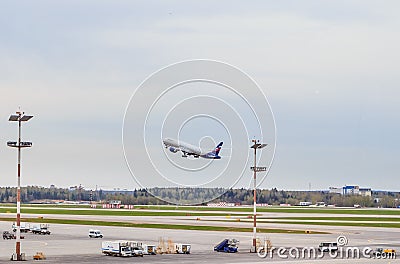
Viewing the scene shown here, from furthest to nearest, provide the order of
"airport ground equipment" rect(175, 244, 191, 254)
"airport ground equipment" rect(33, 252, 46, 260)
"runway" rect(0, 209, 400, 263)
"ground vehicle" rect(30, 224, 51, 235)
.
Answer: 1. "ground vehicle" rect(30, 224, 51, 235)
2. "airport ground equipment" rect(175, 244, 191, 254)
3. "runway" rect(0, 209, 400, 263)
4. "airport ground equipment" rect(33, 252, 46, 260)

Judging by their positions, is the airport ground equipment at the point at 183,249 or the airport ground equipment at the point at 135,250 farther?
the airport ground equipment at the point at 183,249

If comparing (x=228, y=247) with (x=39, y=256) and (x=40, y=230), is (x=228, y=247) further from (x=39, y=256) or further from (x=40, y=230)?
(x=40, y=230)

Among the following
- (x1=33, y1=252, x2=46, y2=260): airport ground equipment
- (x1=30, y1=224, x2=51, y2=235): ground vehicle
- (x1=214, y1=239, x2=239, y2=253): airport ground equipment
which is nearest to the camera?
(x1=33, y1=252, x2=46, y2=260): airport ground equipment

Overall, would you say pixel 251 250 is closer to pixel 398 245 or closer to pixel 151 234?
pixel 398 245

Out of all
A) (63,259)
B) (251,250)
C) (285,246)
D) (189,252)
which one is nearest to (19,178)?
(63,259)

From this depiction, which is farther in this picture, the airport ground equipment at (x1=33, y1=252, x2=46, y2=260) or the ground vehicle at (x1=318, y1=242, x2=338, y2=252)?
the ground vehicle at (x1=318, y1=242, x2=338, y2=252)

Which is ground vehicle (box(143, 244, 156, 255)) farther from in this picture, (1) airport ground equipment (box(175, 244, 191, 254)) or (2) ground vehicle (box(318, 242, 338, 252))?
(2) ground vehicle (box(318, 242, 338, 252))

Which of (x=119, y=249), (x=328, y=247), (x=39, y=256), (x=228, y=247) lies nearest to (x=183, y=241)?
(x=228, y=247)

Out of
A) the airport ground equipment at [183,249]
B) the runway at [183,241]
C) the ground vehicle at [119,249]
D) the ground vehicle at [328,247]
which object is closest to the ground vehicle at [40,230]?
the runway at [183,241]

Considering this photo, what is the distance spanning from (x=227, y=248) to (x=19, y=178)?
26667 mm

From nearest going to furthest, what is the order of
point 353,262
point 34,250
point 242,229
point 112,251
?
point 353,262 < point 112,251 < point 34,250 < point 242,229

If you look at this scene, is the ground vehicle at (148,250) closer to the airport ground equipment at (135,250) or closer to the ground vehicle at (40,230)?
the airport ground equipment at (135,250)

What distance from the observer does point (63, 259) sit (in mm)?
83375

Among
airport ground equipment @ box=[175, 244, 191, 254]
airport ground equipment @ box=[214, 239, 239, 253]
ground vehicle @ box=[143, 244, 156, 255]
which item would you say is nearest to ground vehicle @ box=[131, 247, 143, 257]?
ground vehicle @ box=[143, 244, 156, 255]
